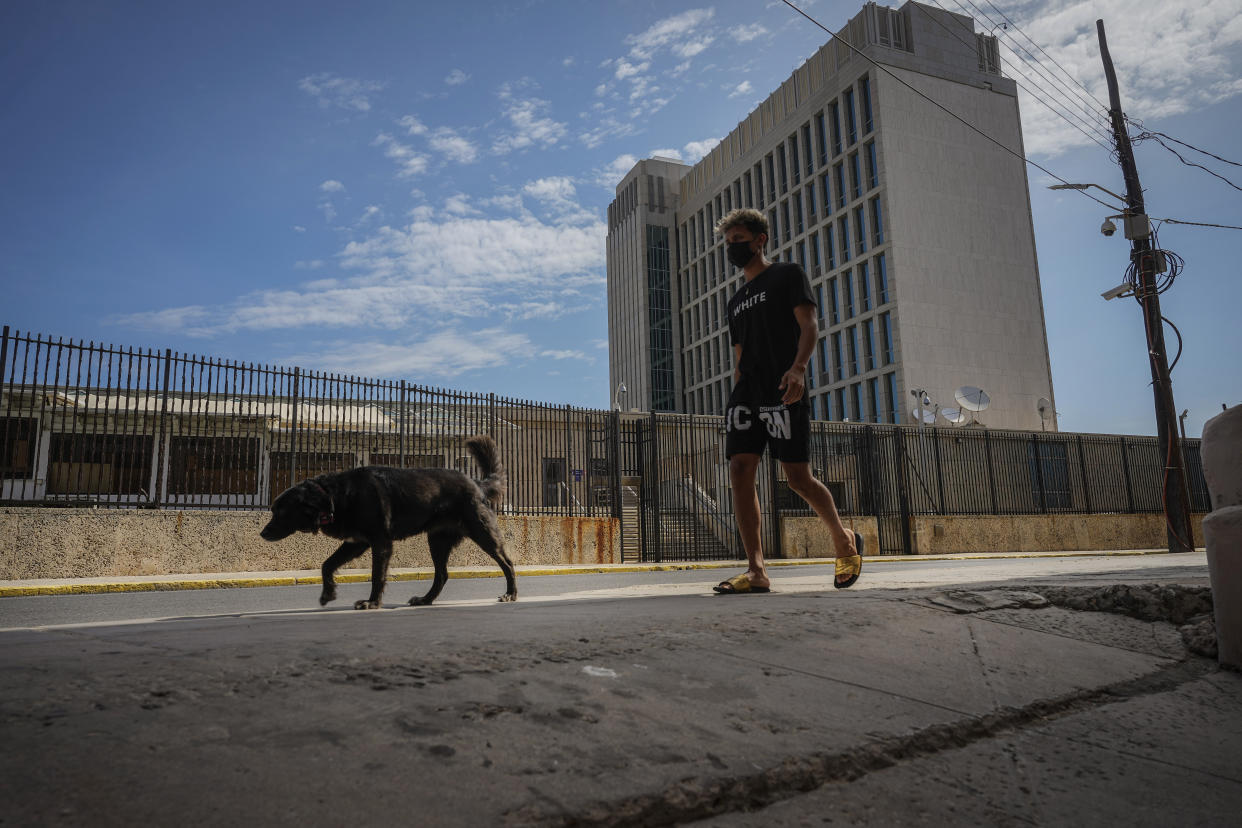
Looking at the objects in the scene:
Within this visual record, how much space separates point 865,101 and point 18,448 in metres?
42.4

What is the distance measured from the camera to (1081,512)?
22922mm

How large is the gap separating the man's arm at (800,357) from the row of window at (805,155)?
41.3m

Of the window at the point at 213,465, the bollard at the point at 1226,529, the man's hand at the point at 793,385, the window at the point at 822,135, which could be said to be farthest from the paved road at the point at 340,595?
the window at the point at 822,135

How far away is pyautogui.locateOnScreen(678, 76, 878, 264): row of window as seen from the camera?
1660 inches

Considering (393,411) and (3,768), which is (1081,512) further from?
(3,768)

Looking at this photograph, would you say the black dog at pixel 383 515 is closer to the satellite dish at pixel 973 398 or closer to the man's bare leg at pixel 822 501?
the man's bare leg at pixel 822 501

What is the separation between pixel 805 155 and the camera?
46.8 meters

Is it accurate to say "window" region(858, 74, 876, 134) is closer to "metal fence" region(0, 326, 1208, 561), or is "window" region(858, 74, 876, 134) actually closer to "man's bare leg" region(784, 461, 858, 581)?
"metal fence" region(0, 326, 1208, 561)

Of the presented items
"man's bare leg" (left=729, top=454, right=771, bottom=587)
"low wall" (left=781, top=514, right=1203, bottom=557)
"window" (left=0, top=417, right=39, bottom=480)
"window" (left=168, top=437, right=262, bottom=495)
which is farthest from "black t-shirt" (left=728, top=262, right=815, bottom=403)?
"low wall" (left=781, top=514, right=1203, bottom=557)

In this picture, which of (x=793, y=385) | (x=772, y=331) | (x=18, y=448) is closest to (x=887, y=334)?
(x=18, y=448)

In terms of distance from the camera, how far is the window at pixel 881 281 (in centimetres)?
4016

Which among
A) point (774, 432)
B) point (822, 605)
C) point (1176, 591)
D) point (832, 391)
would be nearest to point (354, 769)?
point (822, 605)

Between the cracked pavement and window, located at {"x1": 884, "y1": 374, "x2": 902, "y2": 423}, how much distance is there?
38.4 m

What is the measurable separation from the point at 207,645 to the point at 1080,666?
8.27ft
